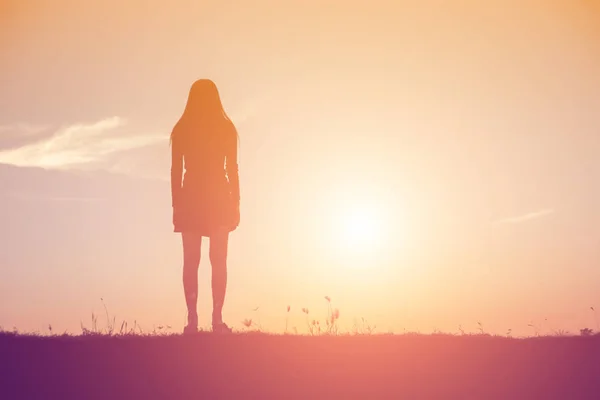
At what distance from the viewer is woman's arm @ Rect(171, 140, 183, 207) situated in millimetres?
13234

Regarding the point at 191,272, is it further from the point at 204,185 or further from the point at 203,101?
the point at 203,101

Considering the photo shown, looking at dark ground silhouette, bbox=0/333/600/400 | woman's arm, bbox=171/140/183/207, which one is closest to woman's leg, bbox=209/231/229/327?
dark ground silhouette, bbox=0/333/600/400

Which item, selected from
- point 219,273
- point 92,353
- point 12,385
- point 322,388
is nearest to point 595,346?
point 322,388

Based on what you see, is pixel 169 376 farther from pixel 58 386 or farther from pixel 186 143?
pixel 186 143

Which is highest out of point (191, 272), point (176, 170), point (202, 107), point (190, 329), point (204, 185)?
point (202, 107)

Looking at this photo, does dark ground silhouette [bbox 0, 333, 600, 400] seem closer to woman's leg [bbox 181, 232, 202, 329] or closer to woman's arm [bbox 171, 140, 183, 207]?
woman's leg [bbox 181, 232, 202, 329]

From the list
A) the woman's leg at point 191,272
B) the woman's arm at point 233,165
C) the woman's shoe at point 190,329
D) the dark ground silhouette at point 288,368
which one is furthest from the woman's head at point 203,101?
the dark ground silhouette at point 288,368

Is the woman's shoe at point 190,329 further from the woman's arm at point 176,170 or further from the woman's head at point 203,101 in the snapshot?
the woman's head at point 203,101

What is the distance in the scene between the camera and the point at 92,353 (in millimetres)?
11719

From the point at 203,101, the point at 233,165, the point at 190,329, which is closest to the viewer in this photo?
the point at 190,329

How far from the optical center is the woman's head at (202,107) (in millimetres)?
13102

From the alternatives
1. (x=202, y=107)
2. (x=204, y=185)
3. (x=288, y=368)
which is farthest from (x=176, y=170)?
(x=288, y=368)

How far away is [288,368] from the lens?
11172 millimetres

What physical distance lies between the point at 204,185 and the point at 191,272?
141 centimetres
